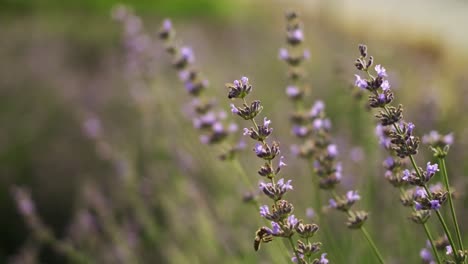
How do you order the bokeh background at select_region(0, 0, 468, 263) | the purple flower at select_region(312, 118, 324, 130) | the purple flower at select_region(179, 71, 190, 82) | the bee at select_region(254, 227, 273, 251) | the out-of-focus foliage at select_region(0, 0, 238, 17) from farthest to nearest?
1. the out-of-focus foliage at select_region(0, 0, 238, 17)
2. the bokeh background at select_region(0, 0, 468, 263)
3. the purple flower at select_region(179, 71, 190, 82)
4. the purple flower at select_region(312, 118, 324, 130)
5. the bee at select_region(254, 227, 273, 251)

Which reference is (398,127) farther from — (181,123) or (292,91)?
(181,123)

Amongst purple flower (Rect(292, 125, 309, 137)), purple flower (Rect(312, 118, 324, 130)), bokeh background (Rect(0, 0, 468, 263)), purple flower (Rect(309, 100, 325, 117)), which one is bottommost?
purple flower (Rect(312, 118, 324, 130))

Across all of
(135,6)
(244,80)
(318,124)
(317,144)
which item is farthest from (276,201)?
(135,6)

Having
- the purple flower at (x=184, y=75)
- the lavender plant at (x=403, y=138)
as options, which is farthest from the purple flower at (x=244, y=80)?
the purple flower at (x=184, y=75)

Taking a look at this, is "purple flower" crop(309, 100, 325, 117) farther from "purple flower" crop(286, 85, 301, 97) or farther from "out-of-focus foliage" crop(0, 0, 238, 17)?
"out-of-focus foliage" crop(0, 0, 238, 17)

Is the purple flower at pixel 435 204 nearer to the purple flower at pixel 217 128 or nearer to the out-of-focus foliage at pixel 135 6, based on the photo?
the purple flower at pixel 217 128

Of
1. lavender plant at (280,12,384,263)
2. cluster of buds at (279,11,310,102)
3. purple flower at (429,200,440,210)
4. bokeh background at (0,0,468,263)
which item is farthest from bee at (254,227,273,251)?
cluster of buds at (279,11,310,102)
